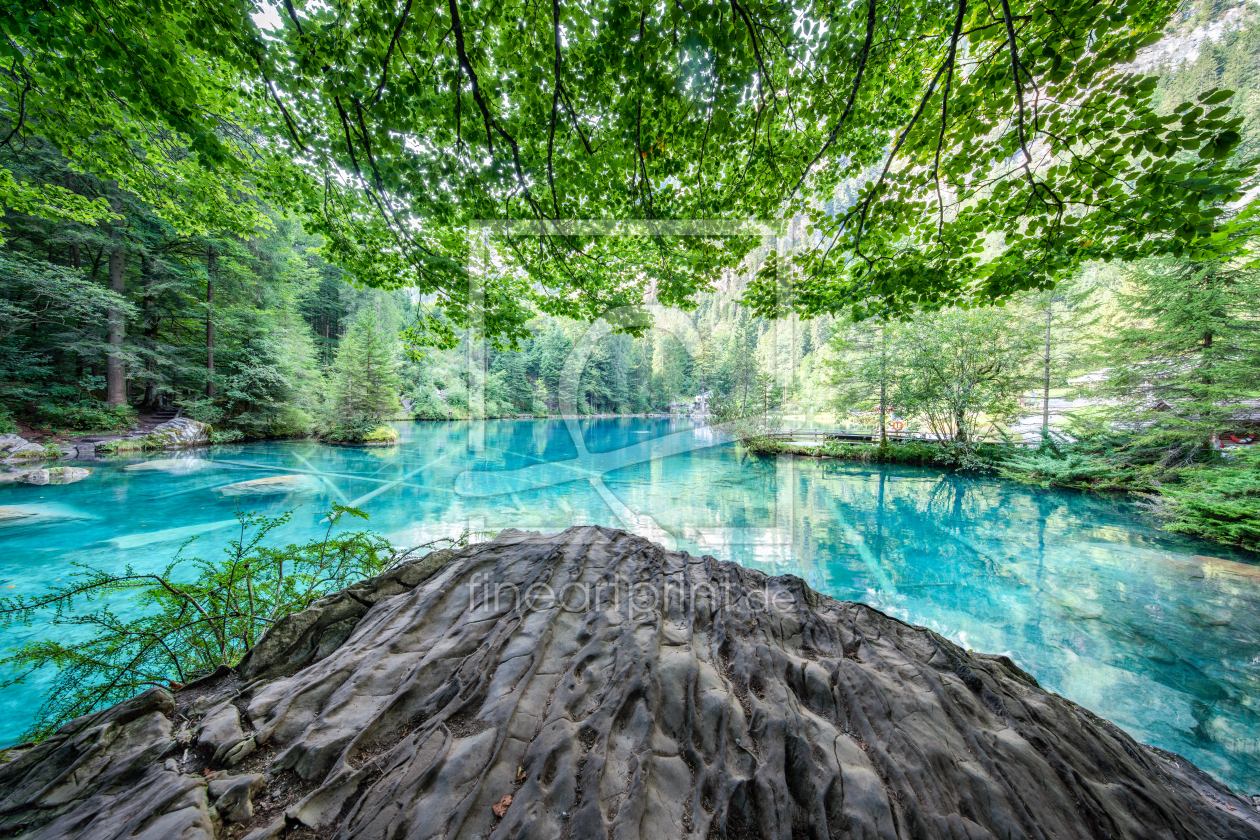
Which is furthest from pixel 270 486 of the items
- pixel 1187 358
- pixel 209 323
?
pixel 1187 358

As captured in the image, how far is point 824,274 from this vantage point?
3.73m

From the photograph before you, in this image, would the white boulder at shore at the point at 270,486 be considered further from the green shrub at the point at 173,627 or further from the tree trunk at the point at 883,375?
the tree trunk at the point at 883,375

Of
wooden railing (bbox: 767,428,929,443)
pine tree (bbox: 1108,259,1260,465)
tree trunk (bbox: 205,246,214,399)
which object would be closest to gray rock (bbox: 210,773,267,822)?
pine tree (bbox: 1108,259,1260,465)

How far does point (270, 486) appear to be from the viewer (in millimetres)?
10625

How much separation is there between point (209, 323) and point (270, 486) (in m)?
11.0

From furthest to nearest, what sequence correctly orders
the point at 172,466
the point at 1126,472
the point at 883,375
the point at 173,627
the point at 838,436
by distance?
1. the point at 838,436
2. the point at 883,375
3. the point at 172,466
4. the point at 1126,472
5. the point at 173,627

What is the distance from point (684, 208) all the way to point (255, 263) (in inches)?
918

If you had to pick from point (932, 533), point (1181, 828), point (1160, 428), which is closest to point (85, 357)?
point (1181, 828)

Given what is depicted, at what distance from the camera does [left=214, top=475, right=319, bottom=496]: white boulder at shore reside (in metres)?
9.98

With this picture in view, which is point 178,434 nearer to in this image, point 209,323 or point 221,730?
point 209,323

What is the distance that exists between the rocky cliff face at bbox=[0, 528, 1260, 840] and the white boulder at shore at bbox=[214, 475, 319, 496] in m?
10.7

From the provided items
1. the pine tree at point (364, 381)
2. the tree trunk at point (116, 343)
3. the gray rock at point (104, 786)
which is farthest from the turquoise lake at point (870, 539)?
the tree trunk at point (116, 343)

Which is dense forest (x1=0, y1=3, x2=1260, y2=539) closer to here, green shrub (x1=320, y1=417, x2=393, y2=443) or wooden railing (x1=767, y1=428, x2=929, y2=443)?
green shrub (x1=320, y1=417, x2=393, y2=443)

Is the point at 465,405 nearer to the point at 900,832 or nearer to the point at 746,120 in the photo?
the point at 746,120
